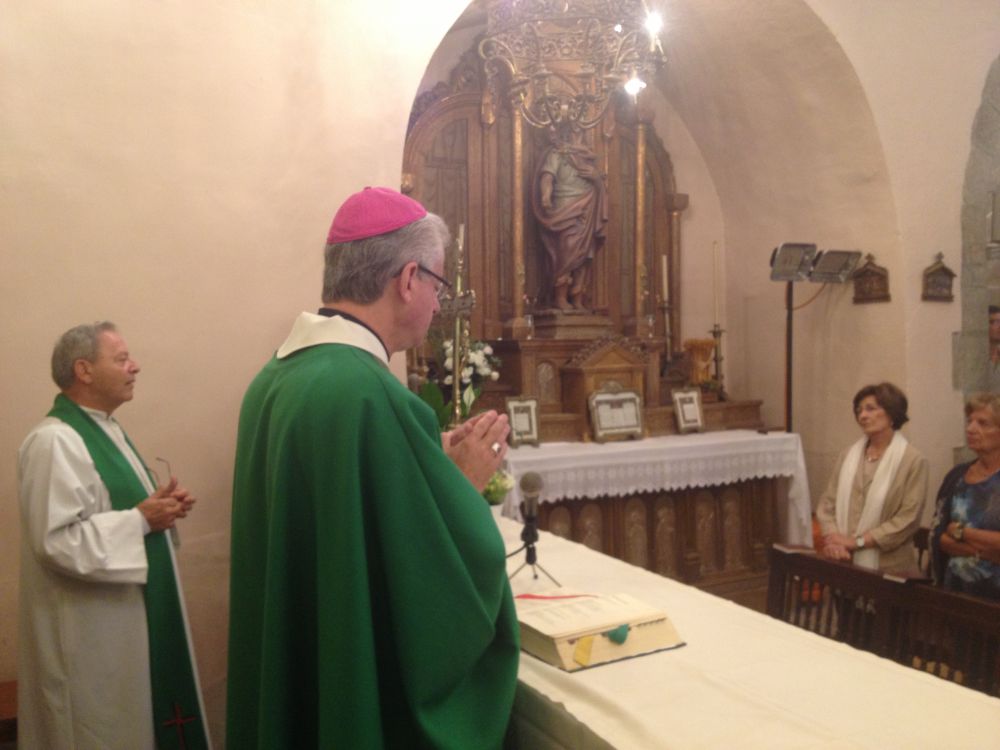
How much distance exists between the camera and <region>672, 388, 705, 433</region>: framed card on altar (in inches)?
252

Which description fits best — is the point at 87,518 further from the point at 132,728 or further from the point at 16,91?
the point at 16,91

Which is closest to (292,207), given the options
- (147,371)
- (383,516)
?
(147,371)

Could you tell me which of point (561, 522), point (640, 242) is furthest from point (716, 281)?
point (561, 522)

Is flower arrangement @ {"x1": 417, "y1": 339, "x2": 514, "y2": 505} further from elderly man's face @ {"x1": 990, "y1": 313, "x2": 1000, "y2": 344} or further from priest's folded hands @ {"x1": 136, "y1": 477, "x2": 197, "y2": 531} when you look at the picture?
elderly man's face @ {"x1": 990, "y1": 313, "x2": 1000, "y2": 344}

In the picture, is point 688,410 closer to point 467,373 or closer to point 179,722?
point 467,373

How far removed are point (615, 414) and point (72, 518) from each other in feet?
13.2

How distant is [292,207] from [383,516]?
8.83 feet

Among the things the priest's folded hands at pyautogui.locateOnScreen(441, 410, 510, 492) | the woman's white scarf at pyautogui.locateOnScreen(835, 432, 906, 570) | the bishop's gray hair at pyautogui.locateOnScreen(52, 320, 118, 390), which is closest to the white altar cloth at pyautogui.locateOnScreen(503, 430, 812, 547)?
the woman's white scarf at pyautogui.locateOnScreen(835, 432, 906, 570)

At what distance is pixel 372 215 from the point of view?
76.2 inches

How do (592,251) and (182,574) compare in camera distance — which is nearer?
(182,574)

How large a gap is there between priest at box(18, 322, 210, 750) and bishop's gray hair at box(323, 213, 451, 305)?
4.65ft

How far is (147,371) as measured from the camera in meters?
3.63

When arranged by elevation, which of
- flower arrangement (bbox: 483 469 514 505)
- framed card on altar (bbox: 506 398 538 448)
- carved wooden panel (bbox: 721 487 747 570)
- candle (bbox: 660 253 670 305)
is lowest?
carved wooden panel (bbox: 721 487 747 570)

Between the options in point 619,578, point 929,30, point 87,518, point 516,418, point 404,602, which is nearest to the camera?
point 404,602
